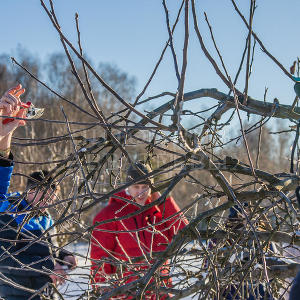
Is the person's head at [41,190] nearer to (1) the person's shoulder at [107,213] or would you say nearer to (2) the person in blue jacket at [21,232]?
(2) the person in blue jacket at [21,232]

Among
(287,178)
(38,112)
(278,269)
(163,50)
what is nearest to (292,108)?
(287,178)

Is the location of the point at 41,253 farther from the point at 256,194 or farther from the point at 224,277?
the point at 256,194

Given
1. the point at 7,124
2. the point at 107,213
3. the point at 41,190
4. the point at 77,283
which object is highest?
the point at 7,124

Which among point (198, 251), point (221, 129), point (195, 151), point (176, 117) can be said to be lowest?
point (198, 251)

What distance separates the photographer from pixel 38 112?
8.02 ft

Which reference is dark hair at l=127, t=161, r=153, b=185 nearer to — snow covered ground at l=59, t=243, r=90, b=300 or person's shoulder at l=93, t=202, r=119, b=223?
snow covered ground at l=59, t=243, r=90, b=300

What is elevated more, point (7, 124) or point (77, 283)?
point (7, 124)

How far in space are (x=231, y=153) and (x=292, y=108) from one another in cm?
77

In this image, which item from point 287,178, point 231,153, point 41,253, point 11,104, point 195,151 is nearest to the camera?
point 195,151

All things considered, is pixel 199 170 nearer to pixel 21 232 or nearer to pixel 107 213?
pixel 21 232

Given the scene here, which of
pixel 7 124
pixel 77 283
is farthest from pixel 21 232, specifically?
pixel 7 124

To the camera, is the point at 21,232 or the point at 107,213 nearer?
the point at 21,232

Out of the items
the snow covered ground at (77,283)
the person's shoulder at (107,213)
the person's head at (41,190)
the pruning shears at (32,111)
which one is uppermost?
the pruning shears at (32,111)

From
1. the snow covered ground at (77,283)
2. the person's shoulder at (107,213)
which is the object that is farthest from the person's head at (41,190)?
the person's shoulder at (107,213)
